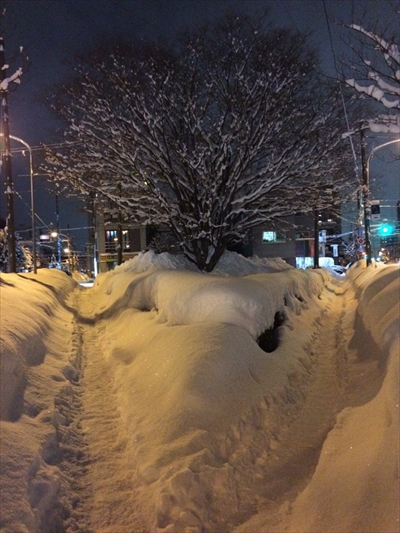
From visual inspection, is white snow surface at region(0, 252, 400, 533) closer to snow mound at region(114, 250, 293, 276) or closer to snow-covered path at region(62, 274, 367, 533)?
snow-covered path at region(62, 274, 367, 533)

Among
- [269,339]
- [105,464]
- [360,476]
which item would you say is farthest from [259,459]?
[269,339]

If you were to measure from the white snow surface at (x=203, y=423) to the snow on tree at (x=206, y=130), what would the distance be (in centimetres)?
621

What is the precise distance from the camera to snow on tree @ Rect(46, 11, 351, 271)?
577 inches

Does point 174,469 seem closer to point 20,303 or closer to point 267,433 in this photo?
point 267,433

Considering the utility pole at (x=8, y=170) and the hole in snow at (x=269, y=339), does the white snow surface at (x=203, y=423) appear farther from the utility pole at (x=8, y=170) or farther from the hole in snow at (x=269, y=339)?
the utility pole at (x=8, y=170)

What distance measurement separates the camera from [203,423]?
208 inches

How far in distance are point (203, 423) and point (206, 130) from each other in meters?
12.3

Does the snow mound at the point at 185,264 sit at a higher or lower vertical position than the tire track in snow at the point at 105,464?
higher

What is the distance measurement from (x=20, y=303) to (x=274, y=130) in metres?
9.86

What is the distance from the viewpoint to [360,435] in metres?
4.54

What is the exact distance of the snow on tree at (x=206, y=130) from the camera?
14648 millimetres

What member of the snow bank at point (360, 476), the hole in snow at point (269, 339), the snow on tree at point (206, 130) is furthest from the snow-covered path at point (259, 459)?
the snow on tree at point (206, 130)

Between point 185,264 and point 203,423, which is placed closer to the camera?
point 203,423

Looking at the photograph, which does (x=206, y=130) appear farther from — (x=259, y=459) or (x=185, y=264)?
(x=259, y=459)
